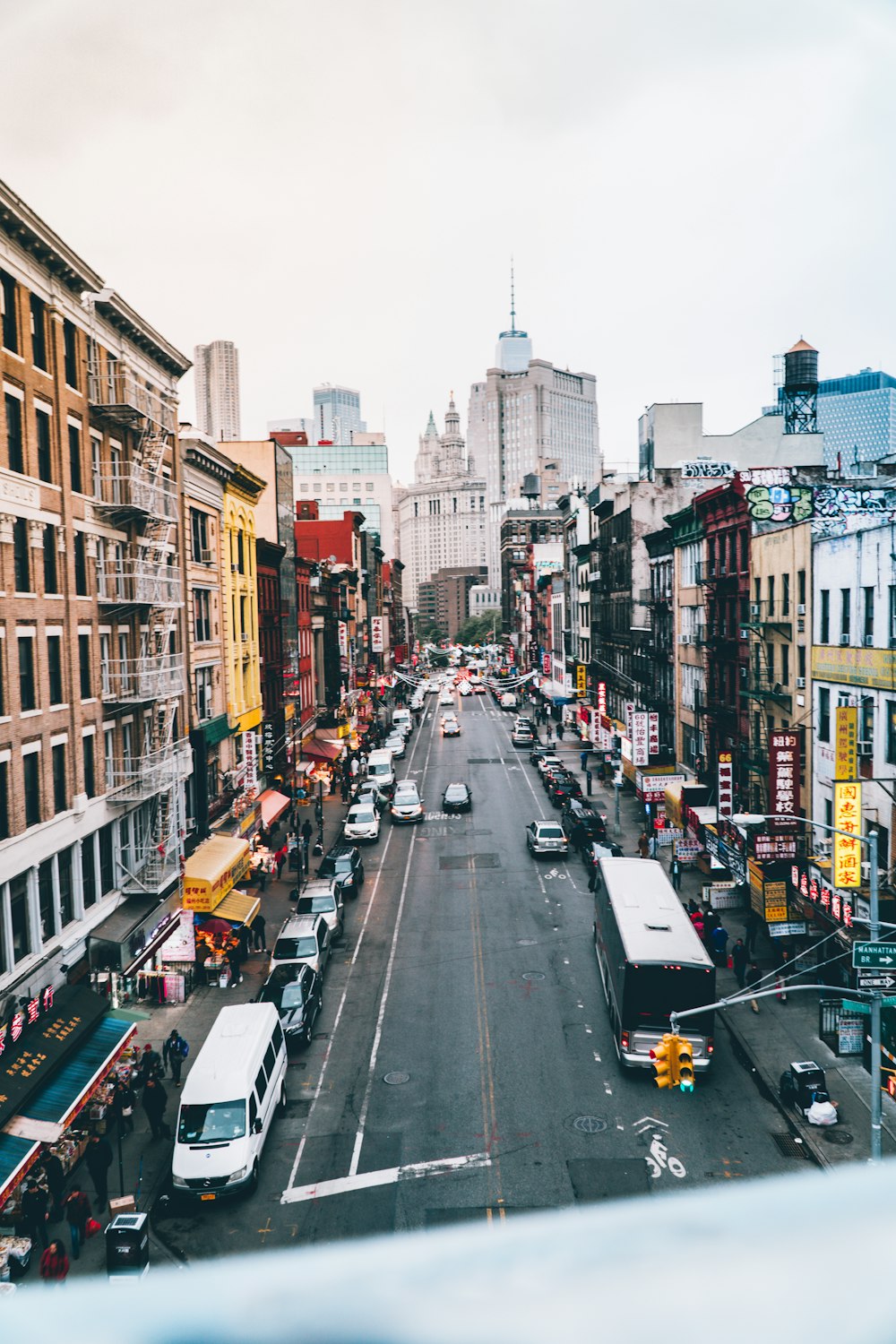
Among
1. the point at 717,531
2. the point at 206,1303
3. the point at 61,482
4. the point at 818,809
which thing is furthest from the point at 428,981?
the point at 206,1303

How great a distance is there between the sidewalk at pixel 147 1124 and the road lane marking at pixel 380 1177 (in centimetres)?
270

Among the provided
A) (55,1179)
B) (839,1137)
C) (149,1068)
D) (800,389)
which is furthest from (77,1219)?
(800,389)

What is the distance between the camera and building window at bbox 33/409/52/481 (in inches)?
950

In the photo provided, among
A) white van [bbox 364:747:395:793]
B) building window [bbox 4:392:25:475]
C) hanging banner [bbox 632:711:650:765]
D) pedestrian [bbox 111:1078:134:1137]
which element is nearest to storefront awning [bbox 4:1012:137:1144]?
pedestrian [bbox 111:1078:134:1137]

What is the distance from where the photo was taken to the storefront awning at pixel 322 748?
63.4m

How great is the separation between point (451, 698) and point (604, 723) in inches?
2532

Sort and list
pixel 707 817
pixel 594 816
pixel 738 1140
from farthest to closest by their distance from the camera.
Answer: pixel 594 816
pixel 707 817
pixel 738 1140

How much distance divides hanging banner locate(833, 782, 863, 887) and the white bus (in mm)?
4097

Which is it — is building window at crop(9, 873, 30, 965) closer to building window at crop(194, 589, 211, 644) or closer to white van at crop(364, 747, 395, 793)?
building window at crop(194, 589, 211, 644)

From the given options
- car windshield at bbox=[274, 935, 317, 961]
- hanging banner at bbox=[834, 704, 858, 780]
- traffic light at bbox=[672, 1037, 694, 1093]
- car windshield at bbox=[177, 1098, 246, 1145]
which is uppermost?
hanging banner at bbox=[834, 704, 858, 780]

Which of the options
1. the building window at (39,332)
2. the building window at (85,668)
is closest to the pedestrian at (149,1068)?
the building window at (85,668)

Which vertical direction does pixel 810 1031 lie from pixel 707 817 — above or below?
below

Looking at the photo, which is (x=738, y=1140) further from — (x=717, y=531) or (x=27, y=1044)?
(x=717, y=531)

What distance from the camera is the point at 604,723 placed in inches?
2709
